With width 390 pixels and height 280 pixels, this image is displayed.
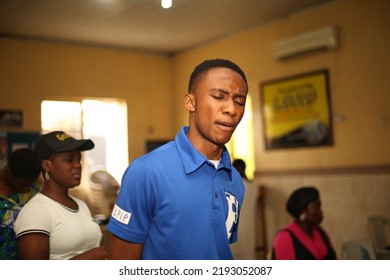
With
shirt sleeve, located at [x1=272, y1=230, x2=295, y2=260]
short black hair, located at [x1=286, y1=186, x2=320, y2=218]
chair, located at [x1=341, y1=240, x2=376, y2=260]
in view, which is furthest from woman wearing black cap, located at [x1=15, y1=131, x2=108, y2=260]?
chair, located at [x1=341, y1=240, x2=376, y2=260]

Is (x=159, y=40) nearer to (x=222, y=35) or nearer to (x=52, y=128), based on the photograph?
(x=222, y=35)

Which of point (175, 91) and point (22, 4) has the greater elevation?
point (22, 4)

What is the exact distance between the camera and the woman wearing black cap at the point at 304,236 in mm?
2430

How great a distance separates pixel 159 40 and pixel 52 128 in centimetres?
54

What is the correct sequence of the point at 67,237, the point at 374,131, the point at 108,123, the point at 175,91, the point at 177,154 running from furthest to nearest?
the point at 374,131
the point at 175,91
the point at 108,123
the point at 67,237
the point at 177,154

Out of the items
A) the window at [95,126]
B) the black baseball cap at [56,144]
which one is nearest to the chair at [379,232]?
the window at [95,126]

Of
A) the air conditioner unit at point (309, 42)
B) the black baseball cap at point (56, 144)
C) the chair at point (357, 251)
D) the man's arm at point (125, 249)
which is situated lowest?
the chair at point (357, 251)

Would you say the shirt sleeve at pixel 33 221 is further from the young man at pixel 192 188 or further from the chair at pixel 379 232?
the chair at pixel 379 232

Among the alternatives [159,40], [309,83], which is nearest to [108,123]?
[159,40]

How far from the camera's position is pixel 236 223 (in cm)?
141

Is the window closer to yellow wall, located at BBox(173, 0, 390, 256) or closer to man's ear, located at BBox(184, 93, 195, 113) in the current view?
man's ear, located at BBox(184, 93, 195, 113)

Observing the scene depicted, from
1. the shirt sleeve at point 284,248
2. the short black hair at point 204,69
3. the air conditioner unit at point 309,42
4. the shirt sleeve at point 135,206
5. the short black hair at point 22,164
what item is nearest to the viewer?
the shirt sleeve at point 135,206

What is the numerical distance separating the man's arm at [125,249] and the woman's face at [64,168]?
41 cm

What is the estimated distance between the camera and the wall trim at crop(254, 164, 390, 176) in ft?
12.8
